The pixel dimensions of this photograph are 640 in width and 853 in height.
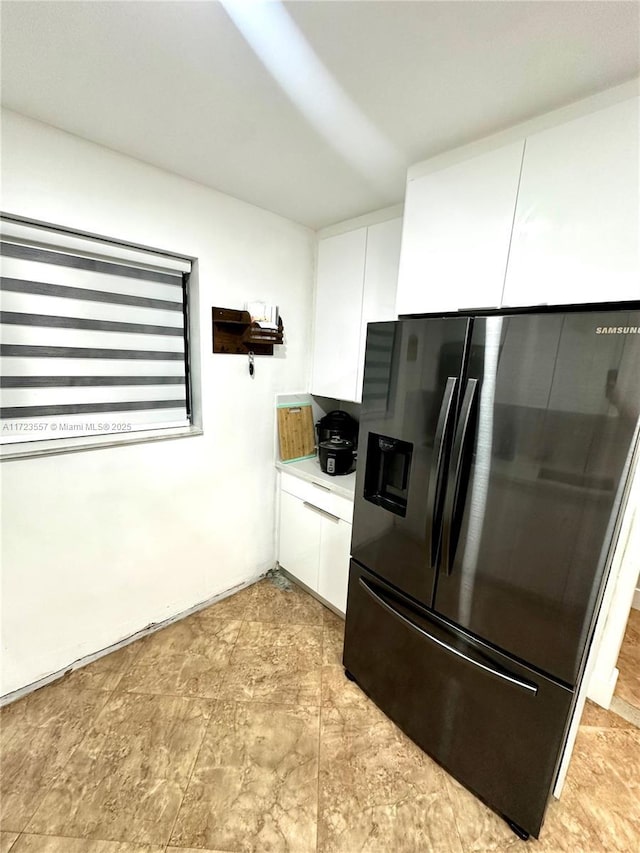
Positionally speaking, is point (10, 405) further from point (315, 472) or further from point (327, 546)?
point (327, 546)

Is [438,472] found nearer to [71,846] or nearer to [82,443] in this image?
[82,443]

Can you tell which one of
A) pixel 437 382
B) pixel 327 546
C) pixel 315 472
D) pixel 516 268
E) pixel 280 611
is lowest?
pixel 280 611

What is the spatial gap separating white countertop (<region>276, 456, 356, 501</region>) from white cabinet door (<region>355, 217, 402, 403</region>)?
2.72 feet

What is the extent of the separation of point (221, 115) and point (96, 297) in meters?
0.94

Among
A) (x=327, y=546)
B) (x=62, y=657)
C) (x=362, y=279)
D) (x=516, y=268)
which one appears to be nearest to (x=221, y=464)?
(x=327, y=546)

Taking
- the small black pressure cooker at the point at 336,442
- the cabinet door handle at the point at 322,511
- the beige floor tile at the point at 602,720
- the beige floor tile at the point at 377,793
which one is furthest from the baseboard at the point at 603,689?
the small black pressure cooker at the point at 336,442

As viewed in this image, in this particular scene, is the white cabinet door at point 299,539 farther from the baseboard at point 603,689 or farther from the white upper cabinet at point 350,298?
the baseboard at point 603,689

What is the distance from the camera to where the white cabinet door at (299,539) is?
7.20 ft

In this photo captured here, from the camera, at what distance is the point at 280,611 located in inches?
87.8

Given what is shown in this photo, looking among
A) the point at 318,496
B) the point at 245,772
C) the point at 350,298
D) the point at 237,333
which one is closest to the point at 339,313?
the point at 350,298

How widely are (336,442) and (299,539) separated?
2.34 feet

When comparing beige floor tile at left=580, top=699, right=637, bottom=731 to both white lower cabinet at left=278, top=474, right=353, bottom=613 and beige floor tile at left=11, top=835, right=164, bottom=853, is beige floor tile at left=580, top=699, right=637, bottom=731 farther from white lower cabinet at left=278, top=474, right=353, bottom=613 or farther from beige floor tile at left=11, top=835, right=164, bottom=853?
beige floor tile at left=11, top=835, right=164, bottom=853

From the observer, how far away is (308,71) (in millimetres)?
1043

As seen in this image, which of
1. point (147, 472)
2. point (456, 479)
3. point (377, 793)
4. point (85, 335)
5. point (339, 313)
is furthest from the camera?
point (339, 313)
